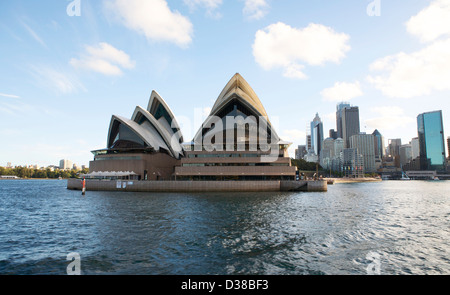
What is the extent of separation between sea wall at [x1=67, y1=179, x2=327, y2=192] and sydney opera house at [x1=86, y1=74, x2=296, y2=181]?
347 cm

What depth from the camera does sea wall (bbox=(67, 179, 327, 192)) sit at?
2131 inches

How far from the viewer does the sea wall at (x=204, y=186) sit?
178 ft

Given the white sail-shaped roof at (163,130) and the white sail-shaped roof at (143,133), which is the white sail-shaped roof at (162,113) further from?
the white sail-shaped roof at (143,133)

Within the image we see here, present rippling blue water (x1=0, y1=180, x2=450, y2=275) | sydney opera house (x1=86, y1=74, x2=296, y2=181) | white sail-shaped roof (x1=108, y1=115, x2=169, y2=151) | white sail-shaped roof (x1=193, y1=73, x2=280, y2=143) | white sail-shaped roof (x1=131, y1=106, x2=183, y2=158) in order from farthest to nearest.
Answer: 1. white sail-shaped roof (x1=131, y1=106, x2=183, y2=158)
2. white sail-shaped roof (x1=193, y1=73, x2=280, y2=143)
3. white sail-shaped roof (x1=108, y1=115, x2=169, y2=151)
4. sydney opera house (x1=86, y1=74, x2=296, y2=181)
5. rippling blue water (x1=0, y1=180, x2=450, y2=275)

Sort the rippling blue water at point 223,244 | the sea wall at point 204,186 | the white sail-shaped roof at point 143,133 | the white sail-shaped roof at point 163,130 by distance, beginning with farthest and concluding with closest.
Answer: the white sail-shaped roof at point 163,130 → the white sail-shaped roof at point 143,133 → the sea wall at point 204,186 → the rippling blue water at point 223,244

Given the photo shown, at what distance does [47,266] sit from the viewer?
11.4 meters

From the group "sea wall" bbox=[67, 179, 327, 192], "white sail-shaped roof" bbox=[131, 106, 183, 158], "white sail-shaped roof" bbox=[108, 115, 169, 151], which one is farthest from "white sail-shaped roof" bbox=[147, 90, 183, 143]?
"sea wall" bbox=[67, 179, 327, 192]

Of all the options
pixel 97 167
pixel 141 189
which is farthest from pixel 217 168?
pixel 97 167

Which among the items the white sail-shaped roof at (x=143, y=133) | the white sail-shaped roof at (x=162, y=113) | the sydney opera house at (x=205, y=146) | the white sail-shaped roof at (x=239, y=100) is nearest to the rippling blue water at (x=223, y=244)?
the sydney opera house at (x=205, y=146)

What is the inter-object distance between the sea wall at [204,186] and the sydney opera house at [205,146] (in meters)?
3.47

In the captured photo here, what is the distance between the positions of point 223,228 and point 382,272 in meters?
10.4

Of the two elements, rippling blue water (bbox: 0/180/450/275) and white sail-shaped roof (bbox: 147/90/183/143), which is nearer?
rippling blue water (bbox: 0/180/450/275)

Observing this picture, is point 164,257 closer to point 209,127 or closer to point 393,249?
point 393,249

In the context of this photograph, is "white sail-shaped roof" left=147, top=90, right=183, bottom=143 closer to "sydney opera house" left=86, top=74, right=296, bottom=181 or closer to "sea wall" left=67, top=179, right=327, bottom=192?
"sydney opera house" left=86, top=74, right=296, bottom=181
